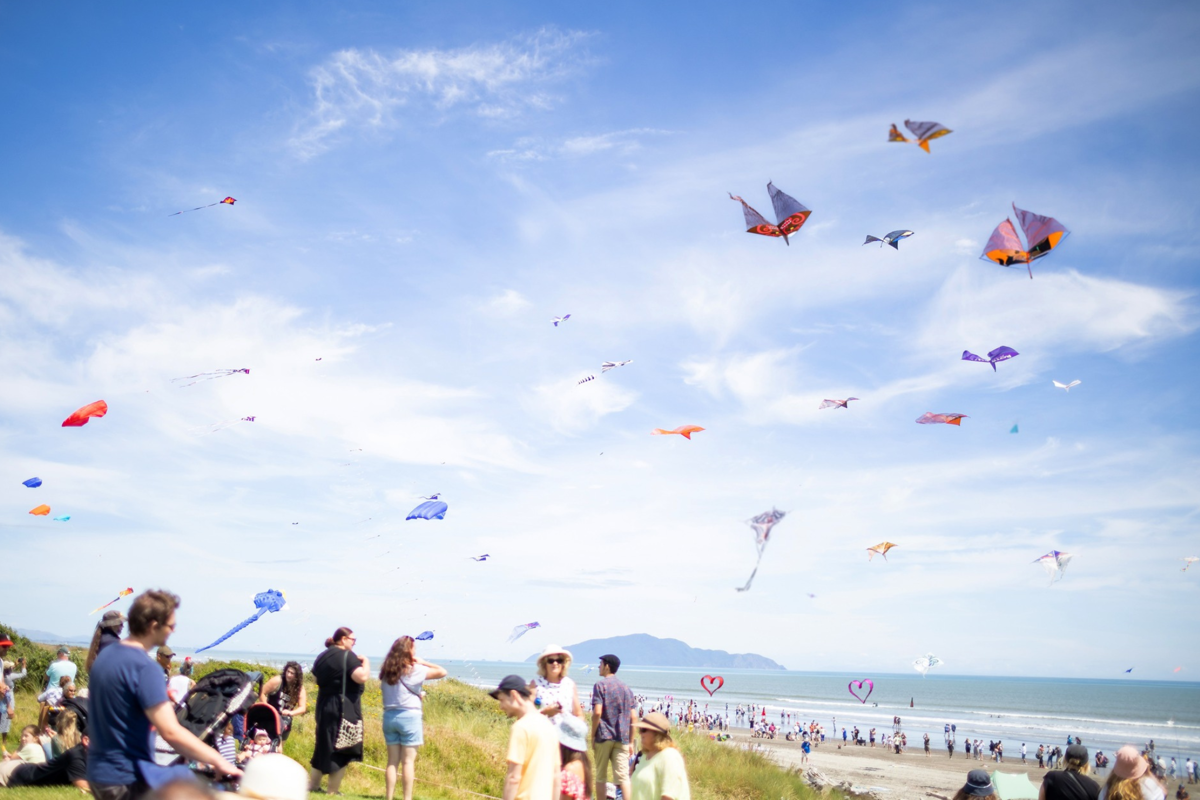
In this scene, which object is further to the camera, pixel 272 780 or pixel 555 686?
pixel 555 686

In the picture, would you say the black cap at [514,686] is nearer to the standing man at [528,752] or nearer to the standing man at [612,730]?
the standing man at [528,752]

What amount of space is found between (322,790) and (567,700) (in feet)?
10.3

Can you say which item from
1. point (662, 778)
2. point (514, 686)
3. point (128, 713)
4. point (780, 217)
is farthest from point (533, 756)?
point (780, 217)

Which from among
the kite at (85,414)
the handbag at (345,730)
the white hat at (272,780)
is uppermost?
the kite at (85,414)

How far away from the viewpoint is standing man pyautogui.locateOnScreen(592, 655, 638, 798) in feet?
23.9

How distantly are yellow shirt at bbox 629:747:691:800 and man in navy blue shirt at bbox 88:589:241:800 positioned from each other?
2.60 meters

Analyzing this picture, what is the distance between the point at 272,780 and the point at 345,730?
4.62 meters

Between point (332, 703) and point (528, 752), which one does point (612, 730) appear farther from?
point (528, 752)

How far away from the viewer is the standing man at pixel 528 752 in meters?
4.43

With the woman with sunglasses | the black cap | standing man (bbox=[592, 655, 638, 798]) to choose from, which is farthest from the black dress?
the black cap

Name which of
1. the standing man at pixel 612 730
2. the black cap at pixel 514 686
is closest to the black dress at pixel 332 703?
the standing man at pixel 612 730

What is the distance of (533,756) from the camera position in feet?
14.7

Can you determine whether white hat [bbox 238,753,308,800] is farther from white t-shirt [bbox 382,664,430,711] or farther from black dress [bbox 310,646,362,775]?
black dress [bbox 310,646,362,775]

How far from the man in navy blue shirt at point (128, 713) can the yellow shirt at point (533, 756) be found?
1610mm
